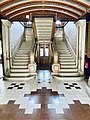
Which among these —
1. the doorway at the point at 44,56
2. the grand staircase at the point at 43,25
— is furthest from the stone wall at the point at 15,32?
the grand staircase at the point at 43,25

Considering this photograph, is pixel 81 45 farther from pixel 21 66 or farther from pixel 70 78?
pixel 21 66

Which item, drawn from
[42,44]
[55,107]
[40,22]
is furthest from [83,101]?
[42,44]

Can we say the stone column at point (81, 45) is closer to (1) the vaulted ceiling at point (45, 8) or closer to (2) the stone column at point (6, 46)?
(1) the vaulted ceiling at point (45, 8)

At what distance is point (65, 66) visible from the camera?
838 centimetres

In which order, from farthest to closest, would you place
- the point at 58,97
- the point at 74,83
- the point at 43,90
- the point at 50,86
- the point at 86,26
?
the point at 86,26 → the point at 74,83 → the point at 50,86 → the point at 43,90 → the point at 58,97

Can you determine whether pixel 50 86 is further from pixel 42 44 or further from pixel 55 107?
pixel 42 44

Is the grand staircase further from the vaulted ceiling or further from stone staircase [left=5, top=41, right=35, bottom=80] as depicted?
stone staircase [left=5, top=41, right=35, bottom=80]

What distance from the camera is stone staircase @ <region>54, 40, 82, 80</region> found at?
752 centimetres

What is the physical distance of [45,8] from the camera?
23.5 feet

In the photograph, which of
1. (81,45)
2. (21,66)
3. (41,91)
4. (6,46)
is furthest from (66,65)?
(6,46)

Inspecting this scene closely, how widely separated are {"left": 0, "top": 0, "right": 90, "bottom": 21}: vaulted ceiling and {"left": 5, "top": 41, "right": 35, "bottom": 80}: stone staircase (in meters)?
2.42

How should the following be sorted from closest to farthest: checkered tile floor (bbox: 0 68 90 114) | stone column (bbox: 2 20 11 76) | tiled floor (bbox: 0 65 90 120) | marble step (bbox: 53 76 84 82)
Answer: tiled floor (bbox: 0 65 90 120), checkered tile floor (bbox: 0 68 90 114), marble step (bbox: 53 76 84 82), stone column (bbox: 2 20 11 76)

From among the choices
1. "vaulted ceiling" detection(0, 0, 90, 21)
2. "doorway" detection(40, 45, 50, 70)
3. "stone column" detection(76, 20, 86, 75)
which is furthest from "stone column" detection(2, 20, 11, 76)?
"doorway" detection(40, 45, 50, 70)

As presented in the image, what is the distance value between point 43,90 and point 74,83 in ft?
5.65
